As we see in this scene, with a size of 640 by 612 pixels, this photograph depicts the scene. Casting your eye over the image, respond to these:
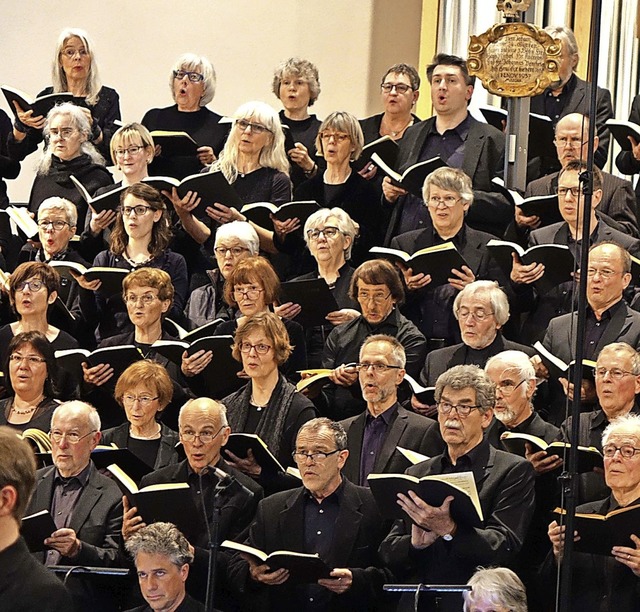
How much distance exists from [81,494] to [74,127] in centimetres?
231

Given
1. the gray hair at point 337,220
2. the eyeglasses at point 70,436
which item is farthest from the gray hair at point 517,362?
the eyeglasses at point 70,436

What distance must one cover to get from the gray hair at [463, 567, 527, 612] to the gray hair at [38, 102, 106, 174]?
3.45 m

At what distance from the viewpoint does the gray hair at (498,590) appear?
418 cm

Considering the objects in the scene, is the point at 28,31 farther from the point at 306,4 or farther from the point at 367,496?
the point at 367,496

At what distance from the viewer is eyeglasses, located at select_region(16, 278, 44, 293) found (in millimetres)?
6043

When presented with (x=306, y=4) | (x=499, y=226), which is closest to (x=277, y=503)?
(x=499, y=226)

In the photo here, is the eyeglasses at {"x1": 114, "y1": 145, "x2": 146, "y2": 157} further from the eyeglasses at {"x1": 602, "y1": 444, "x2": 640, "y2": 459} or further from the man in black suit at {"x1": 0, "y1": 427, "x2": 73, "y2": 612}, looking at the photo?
the man in black suit at {"x1": 0, "y1": 427, "x2": 73, "y2": 612}

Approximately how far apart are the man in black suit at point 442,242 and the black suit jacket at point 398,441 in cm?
77

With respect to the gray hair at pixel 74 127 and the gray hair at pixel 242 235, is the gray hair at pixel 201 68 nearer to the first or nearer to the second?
the gray hair at pixel 74 127

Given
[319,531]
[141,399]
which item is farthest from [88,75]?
[319,531]

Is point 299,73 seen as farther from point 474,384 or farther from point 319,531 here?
point 319,531

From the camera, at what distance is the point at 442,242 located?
242 inches

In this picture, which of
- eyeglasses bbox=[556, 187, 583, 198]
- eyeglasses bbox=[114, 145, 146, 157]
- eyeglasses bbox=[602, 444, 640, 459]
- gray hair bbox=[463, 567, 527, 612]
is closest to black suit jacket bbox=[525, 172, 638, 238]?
eyeglasses bbox=[556, 187, 583, 198]

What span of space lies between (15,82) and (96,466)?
5315 millimetres
